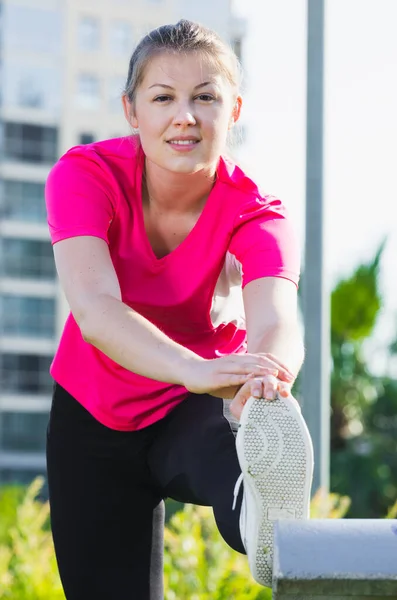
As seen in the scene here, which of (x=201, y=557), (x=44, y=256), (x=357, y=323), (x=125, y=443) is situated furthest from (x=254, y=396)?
(x=44, y=256)

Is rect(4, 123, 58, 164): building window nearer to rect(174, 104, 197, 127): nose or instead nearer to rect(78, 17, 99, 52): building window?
rect(78, 17, 99, 52): building window

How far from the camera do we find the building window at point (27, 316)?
37562 mm

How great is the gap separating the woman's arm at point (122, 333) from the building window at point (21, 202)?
3600 cm

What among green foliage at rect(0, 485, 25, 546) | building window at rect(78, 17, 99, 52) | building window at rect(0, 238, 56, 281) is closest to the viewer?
green foliage at rect(0, 485, 25, 546)

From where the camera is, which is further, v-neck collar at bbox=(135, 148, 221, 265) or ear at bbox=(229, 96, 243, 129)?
ear at bbox=(229, 96, 243, 129)

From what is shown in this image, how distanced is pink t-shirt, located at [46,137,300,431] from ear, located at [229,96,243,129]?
0.31 ft

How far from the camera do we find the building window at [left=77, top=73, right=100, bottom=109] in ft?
130

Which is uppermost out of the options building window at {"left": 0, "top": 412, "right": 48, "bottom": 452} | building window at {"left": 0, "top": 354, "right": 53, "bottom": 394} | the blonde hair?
the blonde hair

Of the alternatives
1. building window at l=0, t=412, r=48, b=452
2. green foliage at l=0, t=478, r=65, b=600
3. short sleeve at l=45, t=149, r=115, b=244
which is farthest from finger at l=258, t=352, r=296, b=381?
building window at l=0, t=412, r=48, b=452

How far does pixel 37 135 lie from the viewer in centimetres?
3972

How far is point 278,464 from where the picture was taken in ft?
6.20

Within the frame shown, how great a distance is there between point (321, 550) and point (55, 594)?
9.95ft

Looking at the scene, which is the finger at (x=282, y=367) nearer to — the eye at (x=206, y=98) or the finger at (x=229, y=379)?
the finger at (x=229, y=379)

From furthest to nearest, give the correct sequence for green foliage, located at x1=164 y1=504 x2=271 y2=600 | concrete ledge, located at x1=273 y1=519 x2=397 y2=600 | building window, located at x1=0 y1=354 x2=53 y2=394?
building window, located at x1=0 y1=354 x2=53 y2=394
green foliage, located at x1=164 y1=504 x2=271 y2=600
concrete ledge, located at x1=273 y1=519 x2=397 y2=600
